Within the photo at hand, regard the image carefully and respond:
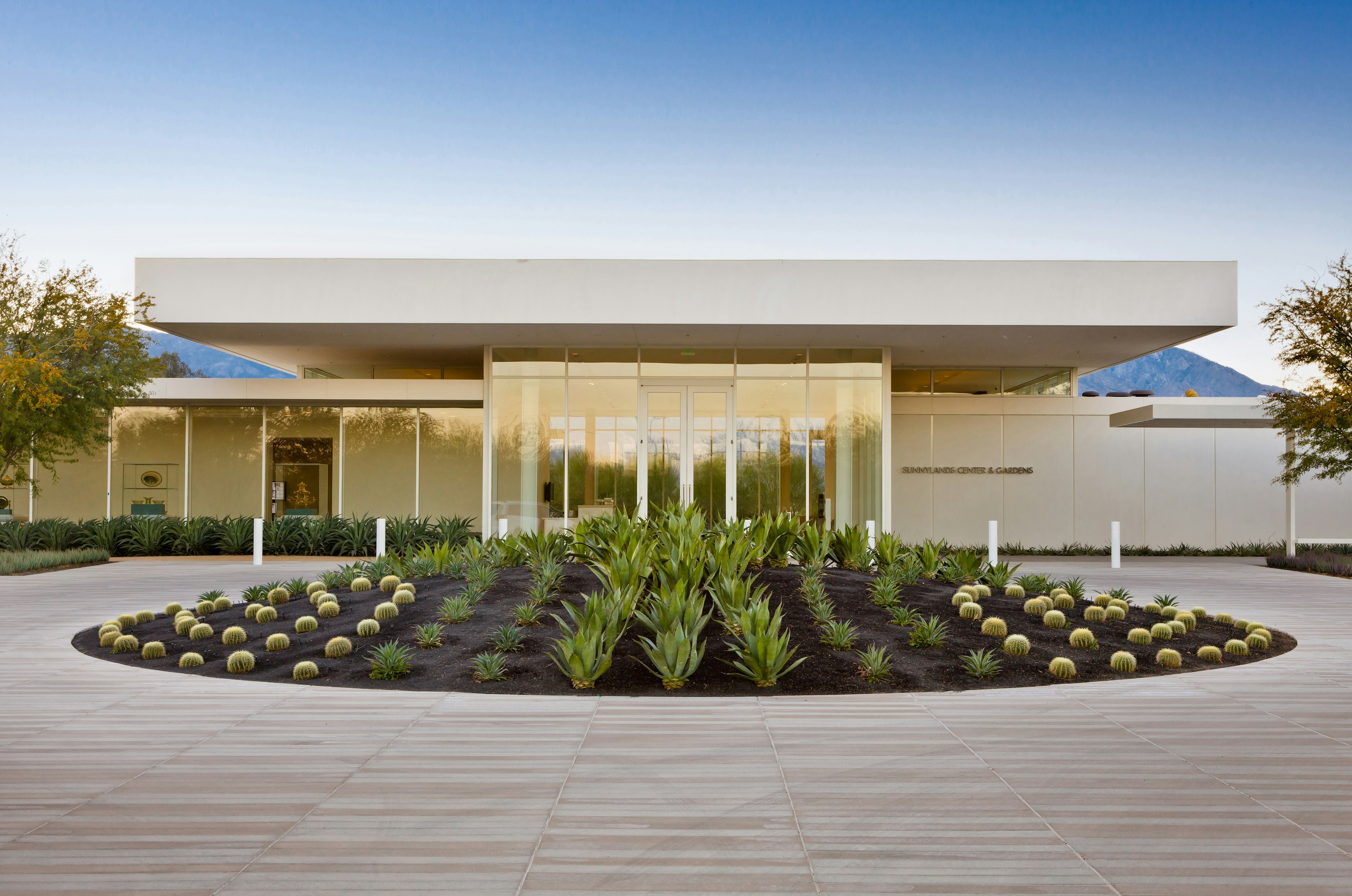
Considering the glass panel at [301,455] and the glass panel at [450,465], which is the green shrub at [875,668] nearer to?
the glass panel at [450,465]

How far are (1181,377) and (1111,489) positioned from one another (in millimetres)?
166031

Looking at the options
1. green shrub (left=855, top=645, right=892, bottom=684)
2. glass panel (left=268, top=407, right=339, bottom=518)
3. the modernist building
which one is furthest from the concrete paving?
glass panel (left=268, top=407, right=339, bottom=518)

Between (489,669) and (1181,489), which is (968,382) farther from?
(489,669)

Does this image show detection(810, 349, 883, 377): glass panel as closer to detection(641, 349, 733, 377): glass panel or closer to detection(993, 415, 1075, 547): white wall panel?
detection(641, 349, 733, 377): glass panel

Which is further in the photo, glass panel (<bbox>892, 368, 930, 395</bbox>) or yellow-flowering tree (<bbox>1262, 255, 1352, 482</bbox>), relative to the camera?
glass panel (<bbox>892, 368, 930, 395</bbox>)

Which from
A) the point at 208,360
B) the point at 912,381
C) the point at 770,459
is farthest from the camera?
the point at 208,360

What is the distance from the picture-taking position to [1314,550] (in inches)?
704

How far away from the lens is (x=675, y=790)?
12.0 feet

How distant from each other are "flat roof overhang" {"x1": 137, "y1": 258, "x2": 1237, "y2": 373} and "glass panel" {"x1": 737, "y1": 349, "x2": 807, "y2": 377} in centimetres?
181

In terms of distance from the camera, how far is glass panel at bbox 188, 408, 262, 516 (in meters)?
19.5

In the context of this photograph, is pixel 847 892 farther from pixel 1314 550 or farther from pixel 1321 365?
pixel 1314 550

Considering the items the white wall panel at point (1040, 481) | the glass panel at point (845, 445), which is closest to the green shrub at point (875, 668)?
the glass panel at point (845, 445)

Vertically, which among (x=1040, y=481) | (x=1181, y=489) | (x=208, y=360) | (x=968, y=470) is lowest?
(x=1181, y=489)

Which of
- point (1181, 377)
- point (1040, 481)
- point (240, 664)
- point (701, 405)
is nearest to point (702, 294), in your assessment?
point (701, 405)
